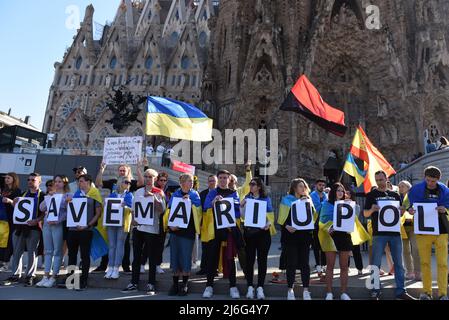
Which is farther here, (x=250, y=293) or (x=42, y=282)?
(x=42, y=282)

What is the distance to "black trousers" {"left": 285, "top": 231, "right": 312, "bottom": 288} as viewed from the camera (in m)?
5.50

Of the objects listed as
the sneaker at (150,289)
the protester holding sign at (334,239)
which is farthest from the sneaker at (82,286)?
the protester holding sign at (334,239)

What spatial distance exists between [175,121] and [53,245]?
3.87 metres

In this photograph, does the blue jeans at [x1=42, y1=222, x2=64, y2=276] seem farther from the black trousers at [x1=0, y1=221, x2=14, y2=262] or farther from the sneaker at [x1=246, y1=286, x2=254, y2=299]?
the sneaker at [x1=246, y1=286, x2=254, y2=299]

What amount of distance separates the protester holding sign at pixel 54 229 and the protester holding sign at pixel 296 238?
3.86m

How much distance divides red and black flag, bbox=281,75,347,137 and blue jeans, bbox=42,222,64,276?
18.6 ft

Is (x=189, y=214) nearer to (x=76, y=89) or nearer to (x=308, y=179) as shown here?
(x=308, y=179)

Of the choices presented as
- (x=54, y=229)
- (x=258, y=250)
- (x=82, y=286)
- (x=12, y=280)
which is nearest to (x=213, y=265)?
(x=258, y=250)

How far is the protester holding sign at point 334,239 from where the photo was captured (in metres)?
5.55

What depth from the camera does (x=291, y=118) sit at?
24.2m

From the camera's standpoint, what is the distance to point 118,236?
661 cm

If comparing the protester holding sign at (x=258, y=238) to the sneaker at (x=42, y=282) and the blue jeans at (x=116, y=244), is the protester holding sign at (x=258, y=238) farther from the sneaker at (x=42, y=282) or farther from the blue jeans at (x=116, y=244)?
the sneaker at (x=42, y=282)

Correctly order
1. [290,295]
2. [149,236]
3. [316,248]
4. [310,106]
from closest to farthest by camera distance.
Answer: [290,295], [149,236], [316,248], [310,106]

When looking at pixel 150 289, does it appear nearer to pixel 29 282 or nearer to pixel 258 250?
pixel 258 250
